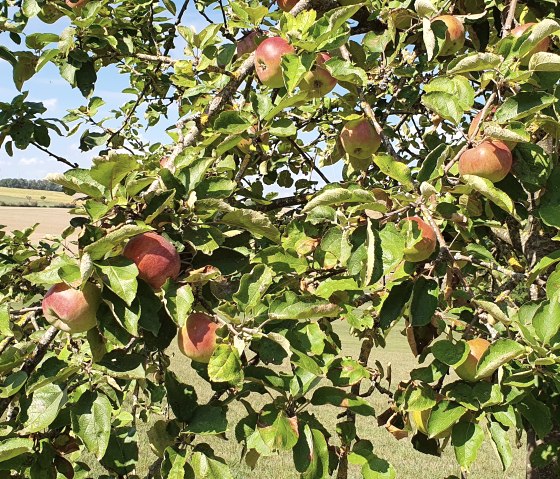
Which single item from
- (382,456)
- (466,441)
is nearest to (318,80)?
(466,441)

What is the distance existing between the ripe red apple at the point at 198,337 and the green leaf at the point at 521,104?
872mm

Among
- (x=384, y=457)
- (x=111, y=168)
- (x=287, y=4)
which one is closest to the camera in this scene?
(x=111, y=168)

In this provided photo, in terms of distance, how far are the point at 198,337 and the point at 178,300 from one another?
0.62 ft

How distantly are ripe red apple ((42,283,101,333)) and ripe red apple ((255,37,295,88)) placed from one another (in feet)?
2.62

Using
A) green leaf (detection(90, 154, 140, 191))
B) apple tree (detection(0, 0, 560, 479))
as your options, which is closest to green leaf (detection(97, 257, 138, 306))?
apple tree (detection(0, 0, 560, 479))

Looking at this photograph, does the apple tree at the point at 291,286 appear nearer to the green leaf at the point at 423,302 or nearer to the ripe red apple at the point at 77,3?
the green leaf at the point at 423,302

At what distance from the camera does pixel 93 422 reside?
4.39 ft

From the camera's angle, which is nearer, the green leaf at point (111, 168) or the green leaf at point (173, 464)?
the green leaf at point (111, 168)

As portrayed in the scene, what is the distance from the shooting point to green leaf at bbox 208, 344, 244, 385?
3.78ft

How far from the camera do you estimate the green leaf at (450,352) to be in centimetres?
133

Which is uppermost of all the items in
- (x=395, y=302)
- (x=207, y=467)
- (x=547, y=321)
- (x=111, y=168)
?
(x=111, y=168)

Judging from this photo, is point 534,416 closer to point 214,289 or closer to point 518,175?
point 518,175

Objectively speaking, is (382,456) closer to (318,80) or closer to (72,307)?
(318,80)

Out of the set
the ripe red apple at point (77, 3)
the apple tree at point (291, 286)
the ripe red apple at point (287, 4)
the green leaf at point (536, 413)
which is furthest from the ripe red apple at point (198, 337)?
the ripe red apple at point (77, 3)
